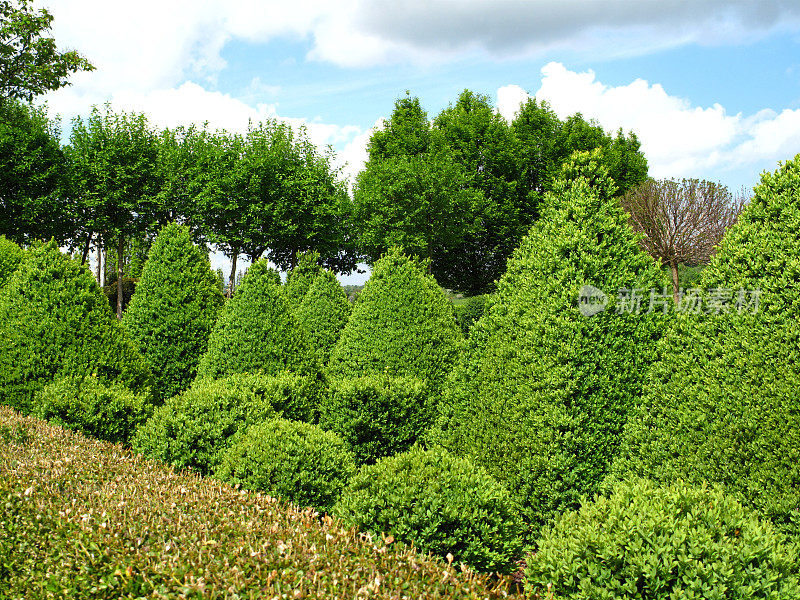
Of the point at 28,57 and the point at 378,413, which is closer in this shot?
the point at 378,413

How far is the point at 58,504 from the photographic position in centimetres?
480

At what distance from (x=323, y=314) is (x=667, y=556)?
10.6m

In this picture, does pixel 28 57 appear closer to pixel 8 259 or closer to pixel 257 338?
pixel 8 259

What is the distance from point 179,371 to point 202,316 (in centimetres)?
104

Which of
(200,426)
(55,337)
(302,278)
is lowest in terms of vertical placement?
(200,426)

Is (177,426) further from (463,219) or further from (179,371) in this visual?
(463,219)

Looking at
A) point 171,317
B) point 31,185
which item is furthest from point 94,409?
point 31,185

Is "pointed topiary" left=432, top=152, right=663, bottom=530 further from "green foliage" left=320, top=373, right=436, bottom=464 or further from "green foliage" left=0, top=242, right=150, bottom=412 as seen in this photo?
"green foliage" left=0, top=242, right=150, bottom=412

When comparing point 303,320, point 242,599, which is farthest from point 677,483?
point 303,320

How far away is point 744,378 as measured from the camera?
4699mm

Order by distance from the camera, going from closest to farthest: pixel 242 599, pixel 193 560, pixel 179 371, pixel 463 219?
pixel 242 599 < pixel 193 560 < pixel 179 371 < pixel 463 219

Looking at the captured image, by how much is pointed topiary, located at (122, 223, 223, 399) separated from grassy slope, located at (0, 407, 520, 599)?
552 cm

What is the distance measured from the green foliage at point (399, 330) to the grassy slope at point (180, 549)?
150 inches

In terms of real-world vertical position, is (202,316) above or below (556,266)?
below
